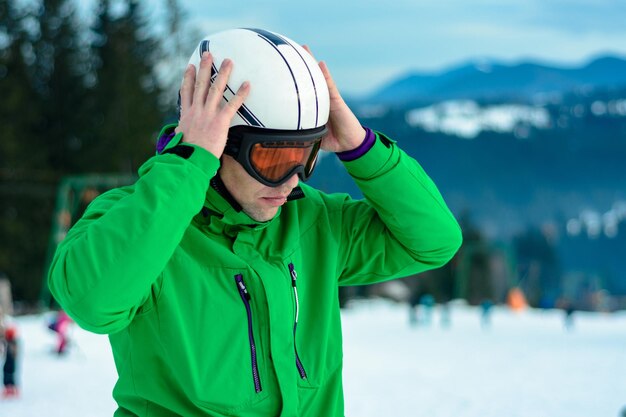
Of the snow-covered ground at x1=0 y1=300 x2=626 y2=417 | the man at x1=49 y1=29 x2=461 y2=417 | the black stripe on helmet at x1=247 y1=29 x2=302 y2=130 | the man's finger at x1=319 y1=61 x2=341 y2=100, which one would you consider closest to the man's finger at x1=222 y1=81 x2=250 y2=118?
the man at x1=49 y1=29 x2=461 y2=417

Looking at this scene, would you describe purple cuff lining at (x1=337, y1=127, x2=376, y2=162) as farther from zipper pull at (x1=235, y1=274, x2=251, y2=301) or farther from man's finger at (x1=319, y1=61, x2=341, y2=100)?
zipper pull at (x1=235, y1=274, x2=251, y2=301)

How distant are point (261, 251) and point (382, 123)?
185 meters

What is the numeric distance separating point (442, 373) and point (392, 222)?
1324 centimetres

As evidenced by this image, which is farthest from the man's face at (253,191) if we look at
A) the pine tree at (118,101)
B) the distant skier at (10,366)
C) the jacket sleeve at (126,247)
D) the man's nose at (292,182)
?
the pine tree at (118,101)

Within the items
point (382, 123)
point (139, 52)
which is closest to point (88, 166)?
point (139, 52)

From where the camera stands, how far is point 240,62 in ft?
7.80

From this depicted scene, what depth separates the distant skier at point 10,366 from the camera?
12648mm

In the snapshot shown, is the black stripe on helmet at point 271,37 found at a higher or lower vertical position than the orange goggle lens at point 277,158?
higher

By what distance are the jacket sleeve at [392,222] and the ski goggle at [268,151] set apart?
0.19 meters

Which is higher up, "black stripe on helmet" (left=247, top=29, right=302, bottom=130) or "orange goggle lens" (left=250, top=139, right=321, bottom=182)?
"black stripe on helmet" (left=247, top=29, right=302, bottom=130)

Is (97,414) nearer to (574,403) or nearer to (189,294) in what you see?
(574,403)

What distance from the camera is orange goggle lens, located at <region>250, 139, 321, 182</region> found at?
2.38 m

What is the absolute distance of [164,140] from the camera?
7.86 feet

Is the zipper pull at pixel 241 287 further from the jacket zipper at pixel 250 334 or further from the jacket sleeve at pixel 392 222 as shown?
the jacket sleeve at pixel 392 222
